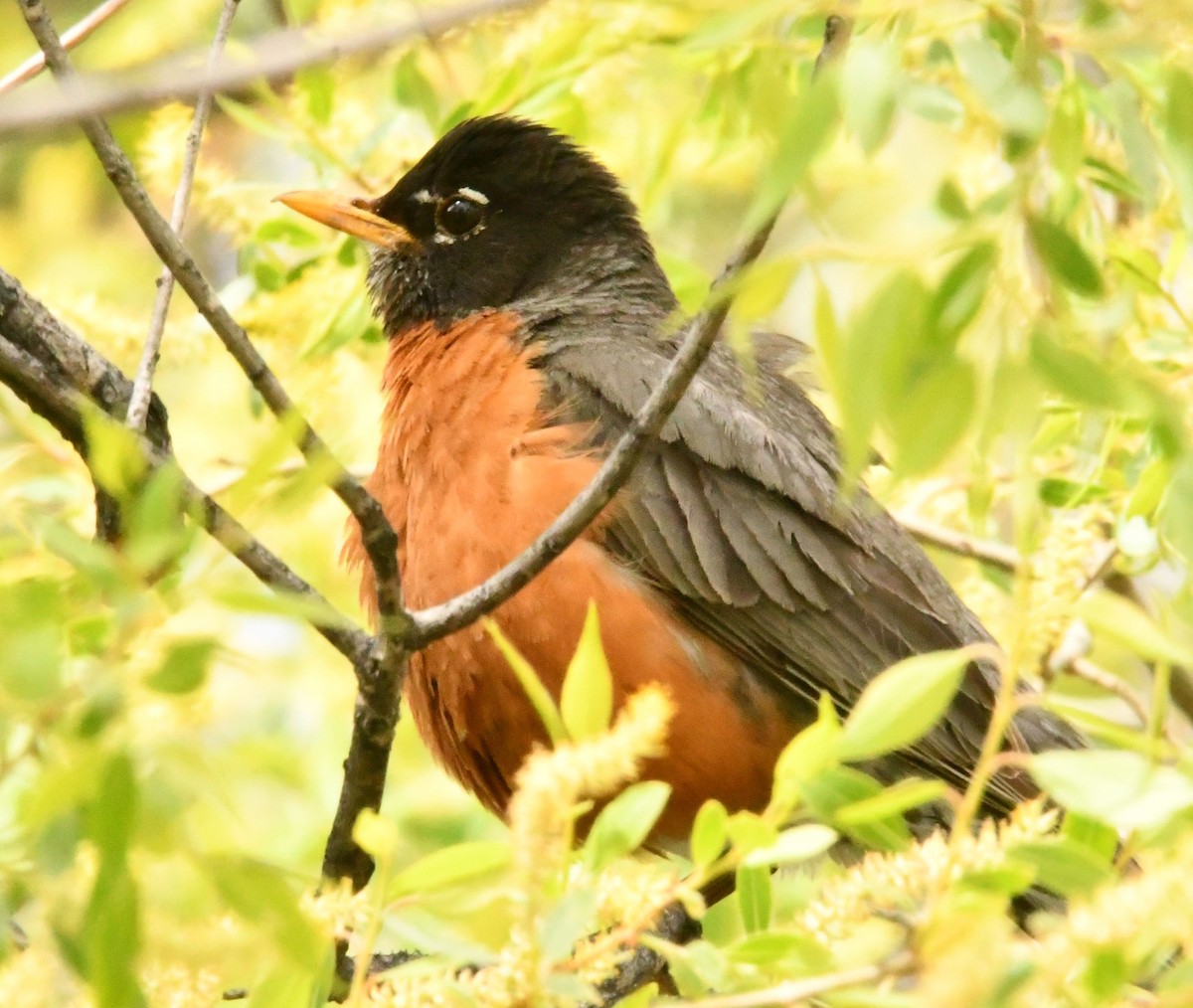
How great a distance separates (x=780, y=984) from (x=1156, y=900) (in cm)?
46

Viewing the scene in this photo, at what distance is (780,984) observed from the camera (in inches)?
69.4

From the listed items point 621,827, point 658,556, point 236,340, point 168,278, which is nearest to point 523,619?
point 658,556

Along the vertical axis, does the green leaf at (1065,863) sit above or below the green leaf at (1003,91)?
below

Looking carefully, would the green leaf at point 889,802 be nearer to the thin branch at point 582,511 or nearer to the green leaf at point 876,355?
the green leaf at point 876,355

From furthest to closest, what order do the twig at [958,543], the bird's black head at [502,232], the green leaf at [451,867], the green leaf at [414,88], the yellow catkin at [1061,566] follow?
the bird's black head at [502,232] < the twig at [958,543] < the green leaf at [414,88] < the yellow catkin at [1061,566] < the green leaf at [451,867]

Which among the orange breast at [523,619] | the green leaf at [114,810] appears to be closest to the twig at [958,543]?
the orange breast at [523,619]

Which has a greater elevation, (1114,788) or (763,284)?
(763,284)

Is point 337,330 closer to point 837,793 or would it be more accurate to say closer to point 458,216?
point 458,216

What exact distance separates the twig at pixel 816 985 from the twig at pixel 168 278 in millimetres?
1105

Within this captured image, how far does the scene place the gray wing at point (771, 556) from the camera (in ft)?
10.7

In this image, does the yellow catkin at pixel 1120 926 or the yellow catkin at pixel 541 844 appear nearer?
the yellow catkin at pixel 1120 926

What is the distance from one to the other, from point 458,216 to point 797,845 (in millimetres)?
2515

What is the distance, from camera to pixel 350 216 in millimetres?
3756

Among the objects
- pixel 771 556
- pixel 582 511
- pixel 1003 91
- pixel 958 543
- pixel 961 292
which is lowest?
pixel 958 543
